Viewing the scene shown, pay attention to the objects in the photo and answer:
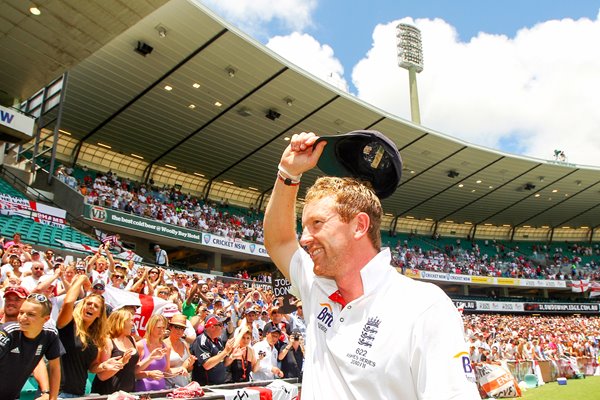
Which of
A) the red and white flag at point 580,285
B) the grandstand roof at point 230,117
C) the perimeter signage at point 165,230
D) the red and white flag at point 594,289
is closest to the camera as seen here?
the grandstand roof at point 230,117

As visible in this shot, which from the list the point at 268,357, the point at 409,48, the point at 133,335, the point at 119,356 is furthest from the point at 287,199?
the point at 409,48

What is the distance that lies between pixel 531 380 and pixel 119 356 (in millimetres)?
14470

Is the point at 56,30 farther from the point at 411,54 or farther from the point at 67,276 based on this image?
the point at 411,54

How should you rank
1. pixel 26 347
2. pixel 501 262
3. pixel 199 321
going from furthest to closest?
pixel 501 262 → pixel 199 321 → pixel 26 347

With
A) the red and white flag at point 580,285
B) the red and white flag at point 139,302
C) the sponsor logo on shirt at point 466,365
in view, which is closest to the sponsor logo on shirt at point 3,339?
the red and white flag at point 139,302

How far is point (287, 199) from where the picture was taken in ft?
6.62

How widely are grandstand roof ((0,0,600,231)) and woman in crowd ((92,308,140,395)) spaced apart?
40.6ft

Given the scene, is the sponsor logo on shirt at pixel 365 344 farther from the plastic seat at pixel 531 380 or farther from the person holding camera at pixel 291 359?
the plastic seat at pixel 531 380

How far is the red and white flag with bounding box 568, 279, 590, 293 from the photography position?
146 feet

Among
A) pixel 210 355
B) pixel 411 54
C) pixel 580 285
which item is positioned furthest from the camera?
pixel 411 54

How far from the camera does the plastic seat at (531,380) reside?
1476 centimetres

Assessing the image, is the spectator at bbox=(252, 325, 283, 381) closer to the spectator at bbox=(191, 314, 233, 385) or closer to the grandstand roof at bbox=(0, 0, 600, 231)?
the spectator at bbox=(191, 314, 233, 385)

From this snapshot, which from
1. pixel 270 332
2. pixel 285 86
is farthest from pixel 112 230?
pixel 270 332

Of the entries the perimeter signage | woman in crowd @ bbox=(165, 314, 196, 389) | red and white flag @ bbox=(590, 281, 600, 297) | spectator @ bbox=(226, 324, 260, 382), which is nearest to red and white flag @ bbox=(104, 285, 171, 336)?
woman in crowd @ bbox=(165, 314, 196, 389)
